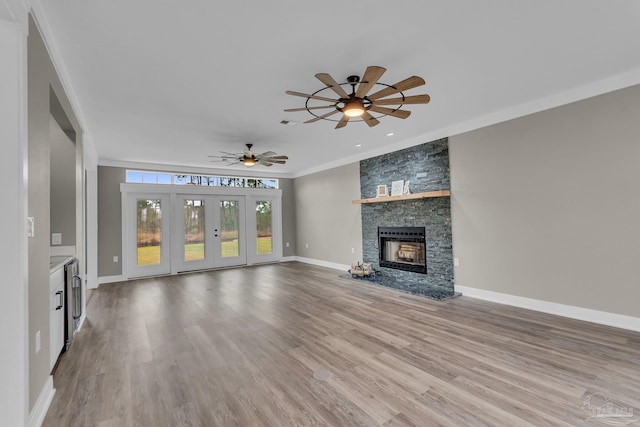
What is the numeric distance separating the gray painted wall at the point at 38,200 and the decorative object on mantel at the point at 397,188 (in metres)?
4.81

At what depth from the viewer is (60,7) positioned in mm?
1899

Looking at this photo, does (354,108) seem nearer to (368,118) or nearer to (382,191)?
(368,118)

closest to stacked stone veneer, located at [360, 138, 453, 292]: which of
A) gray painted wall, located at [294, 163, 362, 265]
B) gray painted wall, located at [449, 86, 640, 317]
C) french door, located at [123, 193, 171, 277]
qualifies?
gray painted wall, located at [449, 86, 640, 317]

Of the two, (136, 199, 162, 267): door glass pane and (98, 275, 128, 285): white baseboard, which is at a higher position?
(136, 199, 162, 267): door glass pane

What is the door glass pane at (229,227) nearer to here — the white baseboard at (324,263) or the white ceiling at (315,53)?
the white baseboard at (324,263)

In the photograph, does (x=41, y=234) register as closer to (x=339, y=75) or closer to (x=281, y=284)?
(x=339, y=75)

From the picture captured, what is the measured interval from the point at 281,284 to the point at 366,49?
4.30 m

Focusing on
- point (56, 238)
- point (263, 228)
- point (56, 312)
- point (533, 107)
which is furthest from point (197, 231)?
point (533, 107)

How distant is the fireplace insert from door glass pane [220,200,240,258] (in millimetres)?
3995

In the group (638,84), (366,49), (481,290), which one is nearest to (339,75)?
(366,49)

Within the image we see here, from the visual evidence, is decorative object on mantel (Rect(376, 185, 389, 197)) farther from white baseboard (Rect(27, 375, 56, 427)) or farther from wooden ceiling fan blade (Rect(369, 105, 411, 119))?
white baseboard (Rect(27, 375, 56, 427))

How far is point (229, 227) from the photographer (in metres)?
7.76

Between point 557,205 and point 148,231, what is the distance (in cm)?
760

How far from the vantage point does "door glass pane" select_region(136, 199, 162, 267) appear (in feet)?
21.6
